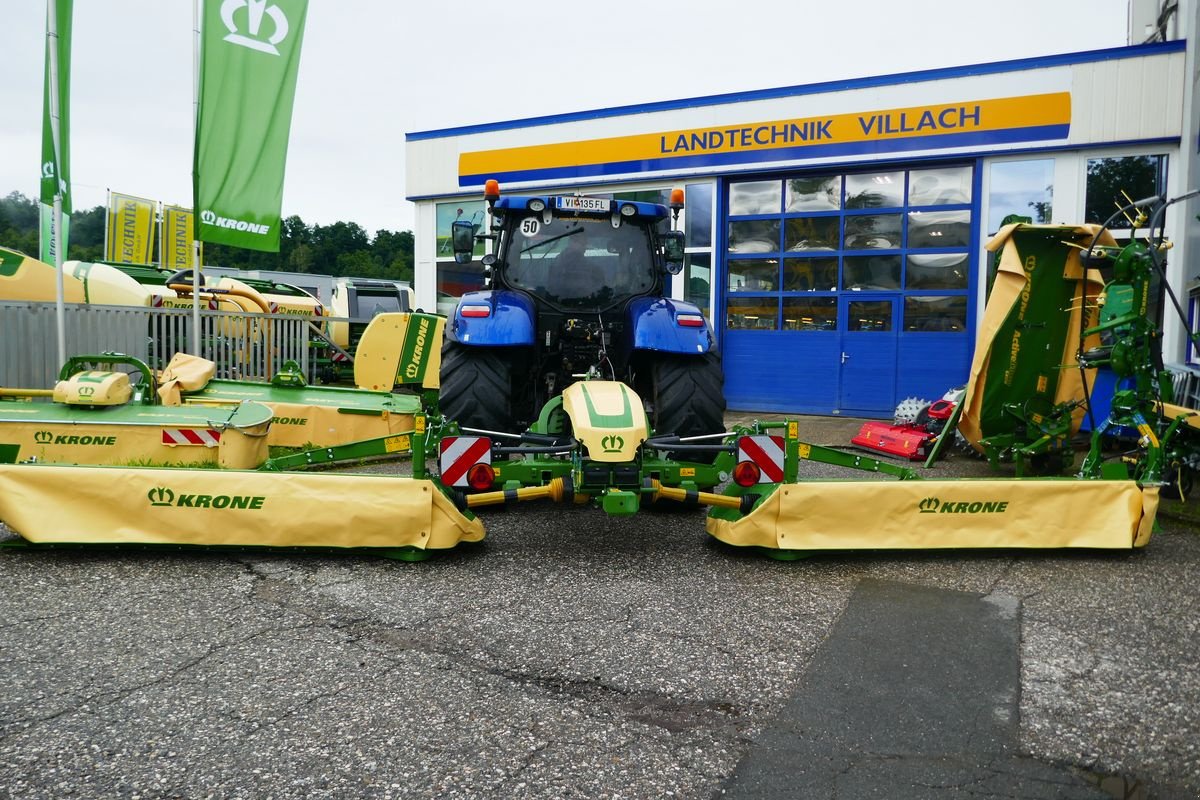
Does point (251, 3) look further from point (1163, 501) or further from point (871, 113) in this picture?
point (1163, 501)

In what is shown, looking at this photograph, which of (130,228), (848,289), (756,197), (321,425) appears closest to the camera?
(321,425)

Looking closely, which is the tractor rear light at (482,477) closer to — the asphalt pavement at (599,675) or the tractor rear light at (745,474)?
the asphalt pavement at (599,675)

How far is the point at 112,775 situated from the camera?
97.0 inches

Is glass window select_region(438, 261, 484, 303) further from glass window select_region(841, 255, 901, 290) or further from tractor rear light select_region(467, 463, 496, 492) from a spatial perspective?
tractor rear light select_region(467, 463, 496, 492)

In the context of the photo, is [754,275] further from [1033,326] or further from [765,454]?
[765,454]

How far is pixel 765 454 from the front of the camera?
4930 mm

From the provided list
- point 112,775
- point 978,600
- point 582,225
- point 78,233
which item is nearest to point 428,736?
point 112,775

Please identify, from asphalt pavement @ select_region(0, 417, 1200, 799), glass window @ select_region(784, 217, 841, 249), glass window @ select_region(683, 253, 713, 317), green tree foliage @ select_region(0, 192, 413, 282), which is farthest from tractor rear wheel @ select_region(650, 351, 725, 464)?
green tree foliage @ select_region(0, 192, 413, 282)

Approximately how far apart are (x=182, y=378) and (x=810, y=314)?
28.8ft

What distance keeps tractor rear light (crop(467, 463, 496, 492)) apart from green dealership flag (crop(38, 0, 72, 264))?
666cm

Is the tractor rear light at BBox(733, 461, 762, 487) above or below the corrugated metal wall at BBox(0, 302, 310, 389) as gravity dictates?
below

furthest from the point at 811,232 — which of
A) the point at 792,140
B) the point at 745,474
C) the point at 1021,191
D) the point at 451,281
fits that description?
the point at 745,474

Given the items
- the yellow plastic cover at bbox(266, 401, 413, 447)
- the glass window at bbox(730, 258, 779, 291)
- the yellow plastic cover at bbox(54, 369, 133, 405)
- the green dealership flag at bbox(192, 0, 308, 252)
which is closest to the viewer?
the yellow plastic cover at bbox(54, 369, 133, 405)

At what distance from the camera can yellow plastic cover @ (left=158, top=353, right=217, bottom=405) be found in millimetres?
7867
